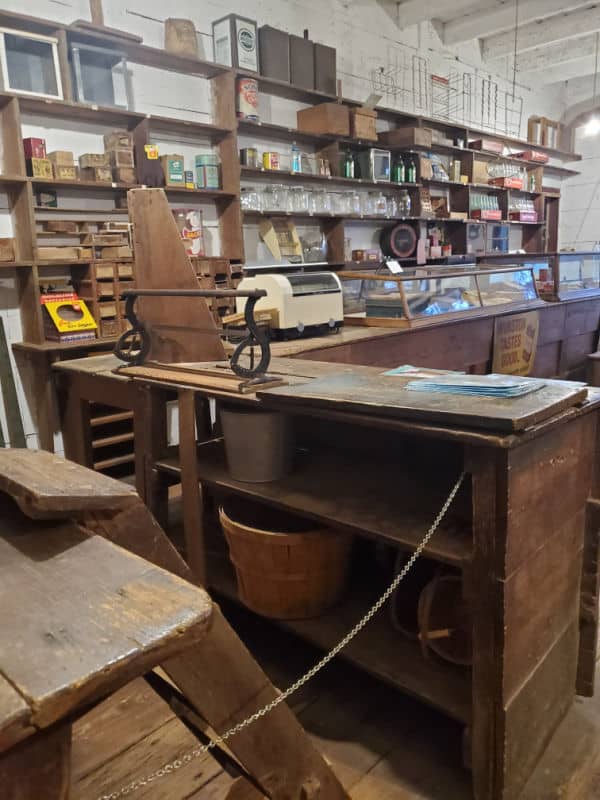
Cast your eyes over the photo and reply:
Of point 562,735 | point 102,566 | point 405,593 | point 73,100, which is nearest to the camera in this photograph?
point 102,566

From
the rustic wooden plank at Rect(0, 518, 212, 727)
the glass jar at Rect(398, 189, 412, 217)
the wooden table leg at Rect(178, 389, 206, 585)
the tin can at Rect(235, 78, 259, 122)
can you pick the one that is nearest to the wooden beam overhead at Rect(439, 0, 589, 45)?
the glass jar at Rect(398, 189, 412, 217)

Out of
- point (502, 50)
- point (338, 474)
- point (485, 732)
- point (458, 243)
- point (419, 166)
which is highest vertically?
point (502, 50)

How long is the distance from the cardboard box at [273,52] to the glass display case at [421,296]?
166 cm

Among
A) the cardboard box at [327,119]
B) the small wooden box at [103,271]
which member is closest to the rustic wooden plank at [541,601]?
the small wooden box at [103,271]

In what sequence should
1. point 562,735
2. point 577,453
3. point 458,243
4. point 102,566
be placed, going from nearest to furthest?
1. point 102,566
2. point 577,453
3. point 562,735
4. point 458,243

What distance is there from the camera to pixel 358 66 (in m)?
5.62

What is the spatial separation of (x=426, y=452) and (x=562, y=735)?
0.84 m

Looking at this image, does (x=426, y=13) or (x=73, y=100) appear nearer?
(x=73, y=100)

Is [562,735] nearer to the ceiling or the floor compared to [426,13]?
nearer to the floor

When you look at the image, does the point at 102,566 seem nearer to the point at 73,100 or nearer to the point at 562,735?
the point at 562,735

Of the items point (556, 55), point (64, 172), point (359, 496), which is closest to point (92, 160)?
point (64, 172)

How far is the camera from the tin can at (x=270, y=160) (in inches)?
179

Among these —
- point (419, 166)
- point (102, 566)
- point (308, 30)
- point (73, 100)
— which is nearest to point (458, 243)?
point (419, 166)

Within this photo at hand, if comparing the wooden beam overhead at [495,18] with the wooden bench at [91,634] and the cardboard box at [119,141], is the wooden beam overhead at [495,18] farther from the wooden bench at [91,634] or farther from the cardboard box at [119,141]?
the wooden bench at [91,634]
